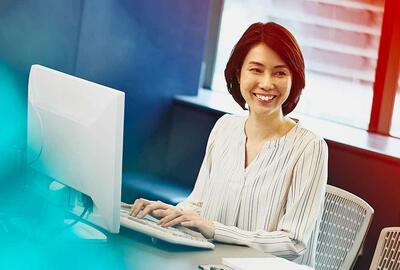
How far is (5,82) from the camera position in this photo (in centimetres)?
446

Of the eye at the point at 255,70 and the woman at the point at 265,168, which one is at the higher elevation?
the eye at the point at 255,70

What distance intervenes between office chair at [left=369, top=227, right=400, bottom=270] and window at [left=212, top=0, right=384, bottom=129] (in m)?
1.80

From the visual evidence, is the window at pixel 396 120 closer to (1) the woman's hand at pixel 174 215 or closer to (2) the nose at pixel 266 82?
(2) the nose at pixel 266 82

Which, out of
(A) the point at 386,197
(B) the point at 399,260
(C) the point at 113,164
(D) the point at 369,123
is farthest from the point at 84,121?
(D) the point at 369,123

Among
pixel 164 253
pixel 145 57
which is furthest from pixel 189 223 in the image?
pixel 145 57

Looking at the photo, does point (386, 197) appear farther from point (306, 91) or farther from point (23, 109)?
point (23, 109)

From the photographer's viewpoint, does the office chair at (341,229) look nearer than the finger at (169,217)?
No

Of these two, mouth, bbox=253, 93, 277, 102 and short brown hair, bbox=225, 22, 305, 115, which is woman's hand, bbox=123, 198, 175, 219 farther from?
short brown hair, bbox=225, 22, 305, 115

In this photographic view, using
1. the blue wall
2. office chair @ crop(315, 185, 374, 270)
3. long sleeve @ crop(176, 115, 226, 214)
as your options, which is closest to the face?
long sleeve @ crop(176, 115, 226, 214)

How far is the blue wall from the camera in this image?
4.40 meters

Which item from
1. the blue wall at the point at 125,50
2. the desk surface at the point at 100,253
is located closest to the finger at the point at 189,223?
the desk surface at the point at 100,253

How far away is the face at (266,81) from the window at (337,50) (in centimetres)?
180

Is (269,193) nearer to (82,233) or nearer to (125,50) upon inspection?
(82,233)

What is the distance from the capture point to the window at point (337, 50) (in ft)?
15.8
